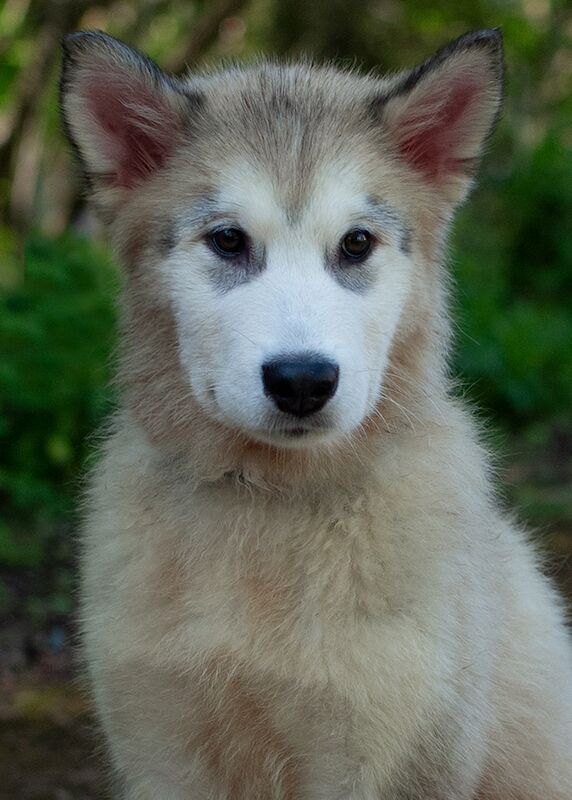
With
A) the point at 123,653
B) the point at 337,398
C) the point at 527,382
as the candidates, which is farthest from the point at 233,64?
the point at 527,382

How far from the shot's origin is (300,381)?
3.19 meters

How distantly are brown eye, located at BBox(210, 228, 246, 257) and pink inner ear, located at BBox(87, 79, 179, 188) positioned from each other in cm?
39

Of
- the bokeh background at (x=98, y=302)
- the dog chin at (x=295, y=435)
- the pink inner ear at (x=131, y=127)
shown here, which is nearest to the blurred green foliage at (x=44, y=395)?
the bokeh background at (x=98, y=302)

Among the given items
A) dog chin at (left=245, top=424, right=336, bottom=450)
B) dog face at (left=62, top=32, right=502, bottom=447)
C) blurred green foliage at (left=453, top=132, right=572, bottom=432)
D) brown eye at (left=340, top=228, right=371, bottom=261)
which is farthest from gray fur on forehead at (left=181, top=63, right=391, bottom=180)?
blurred green foliage at (left=453, top=132, right=572, bottom=432)

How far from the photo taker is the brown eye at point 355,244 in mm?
3549

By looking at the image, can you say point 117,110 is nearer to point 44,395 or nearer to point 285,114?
point 285,114

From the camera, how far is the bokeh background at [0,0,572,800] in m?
5.71

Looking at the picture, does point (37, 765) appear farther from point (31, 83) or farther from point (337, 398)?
point (31, 83)

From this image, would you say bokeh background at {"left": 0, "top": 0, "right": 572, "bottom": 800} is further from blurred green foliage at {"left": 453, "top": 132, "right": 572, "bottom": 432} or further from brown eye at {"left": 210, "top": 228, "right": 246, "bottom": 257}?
brown eye at {"left": 210, "top": 228, "right": 246, "bottom": 257}

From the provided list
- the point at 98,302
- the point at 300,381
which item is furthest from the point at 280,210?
the point at 98,302

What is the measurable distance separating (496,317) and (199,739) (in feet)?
21.2

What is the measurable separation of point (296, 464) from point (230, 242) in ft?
2.13

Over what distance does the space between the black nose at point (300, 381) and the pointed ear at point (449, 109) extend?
890 millimetres

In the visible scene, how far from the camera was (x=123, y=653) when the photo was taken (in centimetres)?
357
